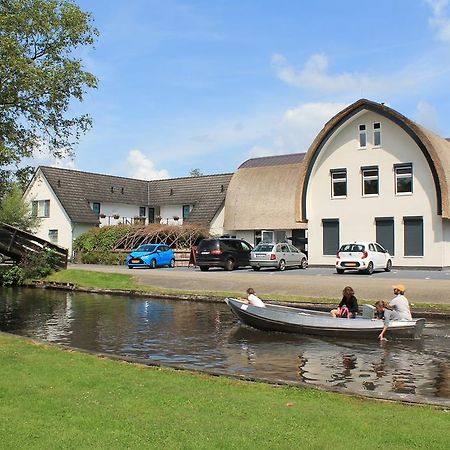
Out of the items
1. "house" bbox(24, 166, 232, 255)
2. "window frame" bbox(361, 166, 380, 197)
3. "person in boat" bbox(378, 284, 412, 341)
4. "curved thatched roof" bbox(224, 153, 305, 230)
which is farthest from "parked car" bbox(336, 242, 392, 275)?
"house" bbox(24, 166, 232, 255)

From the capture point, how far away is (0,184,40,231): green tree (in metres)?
52.2

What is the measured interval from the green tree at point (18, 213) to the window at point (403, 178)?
101 feet

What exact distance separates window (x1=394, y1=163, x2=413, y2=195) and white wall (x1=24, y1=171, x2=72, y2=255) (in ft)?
94.7

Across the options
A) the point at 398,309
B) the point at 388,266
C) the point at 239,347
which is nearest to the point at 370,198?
the point at 388,266

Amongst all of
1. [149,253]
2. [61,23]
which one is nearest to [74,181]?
[149,253]

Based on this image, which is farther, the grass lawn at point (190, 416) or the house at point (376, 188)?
the house at point (376, 188)

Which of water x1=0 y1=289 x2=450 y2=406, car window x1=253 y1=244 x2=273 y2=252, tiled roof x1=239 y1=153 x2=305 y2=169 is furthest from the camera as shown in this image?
tiled roof x1=239 y1=153 x2=305 y2=169

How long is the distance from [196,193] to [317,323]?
43.2 m

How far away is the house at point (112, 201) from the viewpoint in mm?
54812

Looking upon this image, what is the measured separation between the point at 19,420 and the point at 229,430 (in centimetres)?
239

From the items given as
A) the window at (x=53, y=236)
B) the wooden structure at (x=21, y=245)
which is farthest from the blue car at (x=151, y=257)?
the window at (x=53, y=236)

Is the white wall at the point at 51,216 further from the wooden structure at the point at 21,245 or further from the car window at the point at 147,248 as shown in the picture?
the wooden structure at the point at 21,245

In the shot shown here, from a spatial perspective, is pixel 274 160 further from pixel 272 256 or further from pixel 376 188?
pixel 272 256

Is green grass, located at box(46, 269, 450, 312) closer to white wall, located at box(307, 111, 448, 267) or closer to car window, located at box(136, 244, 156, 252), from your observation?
car window, located at box(136, 244, 156, 252)
